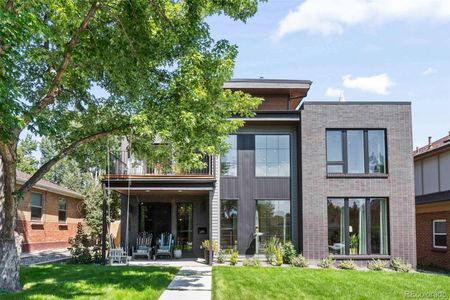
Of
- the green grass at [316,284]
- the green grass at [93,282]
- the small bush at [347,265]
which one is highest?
the green grass at [93,282]

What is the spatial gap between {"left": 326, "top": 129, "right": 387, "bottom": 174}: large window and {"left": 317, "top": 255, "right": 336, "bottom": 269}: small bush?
11.0 feet

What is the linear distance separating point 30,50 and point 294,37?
7974 mm

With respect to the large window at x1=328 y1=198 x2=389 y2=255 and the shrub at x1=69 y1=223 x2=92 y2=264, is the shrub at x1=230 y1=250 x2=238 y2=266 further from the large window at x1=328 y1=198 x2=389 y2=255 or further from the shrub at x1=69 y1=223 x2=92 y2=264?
the shrub at x1=69 y1=223 x2=92 y2=264

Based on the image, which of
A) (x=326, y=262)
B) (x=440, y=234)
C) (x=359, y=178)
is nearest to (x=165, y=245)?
(x=326, y=262)

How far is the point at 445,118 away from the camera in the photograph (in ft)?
81.5

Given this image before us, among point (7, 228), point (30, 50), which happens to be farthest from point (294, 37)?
point (7, 228)

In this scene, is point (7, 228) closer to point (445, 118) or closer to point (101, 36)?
point (101, 36)

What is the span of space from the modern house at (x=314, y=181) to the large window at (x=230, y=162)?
0.13 ft

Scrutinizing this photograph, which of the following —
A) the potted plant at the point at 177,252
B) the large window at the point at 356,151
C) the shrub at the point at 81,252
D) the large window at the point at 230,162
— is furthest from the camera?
the potted plant at the point at 177,252

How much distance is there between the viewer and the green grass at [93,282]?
9594 millimetres

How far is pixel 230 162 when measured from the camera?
18344 mm

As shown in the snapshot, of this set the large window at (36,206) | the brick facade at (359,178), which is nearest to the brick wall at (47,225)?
the large window at (36,206)

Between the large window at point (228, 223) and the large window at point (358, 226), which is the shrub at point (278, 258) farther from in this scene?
the large window at point (358, 226)

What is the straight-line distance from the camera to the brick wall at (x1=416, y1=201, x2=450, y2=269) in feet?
59.4
